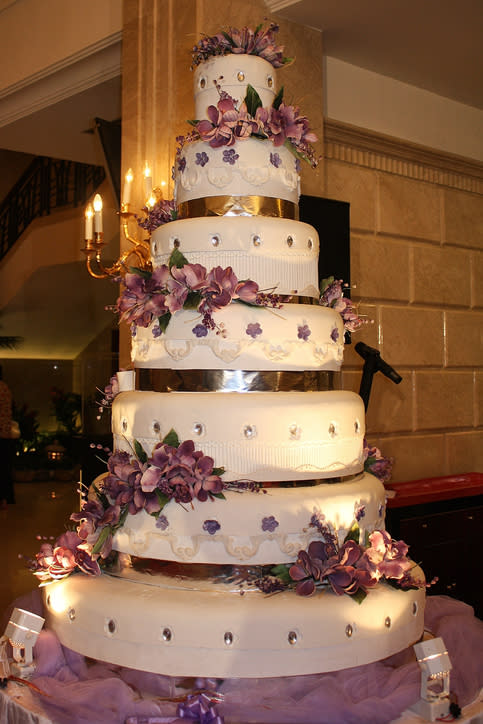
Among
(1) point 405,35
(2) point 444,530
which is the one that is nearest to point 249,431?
(2) point 444,530

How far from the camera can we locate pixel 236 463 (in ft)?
8.13

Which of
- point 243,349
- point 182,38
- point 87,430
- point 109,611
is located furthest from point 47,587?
point 87,430

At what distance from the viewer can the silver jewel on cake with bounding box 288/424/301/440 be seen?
2506 mm

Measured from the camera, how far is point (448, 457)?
5.76m

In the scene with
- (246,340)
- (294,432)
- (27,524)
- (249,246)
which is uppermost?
(249,246)

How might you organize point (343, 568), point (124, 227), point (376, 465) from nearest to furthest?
point (343, 568)
point (376, 465)
point (124, 227)

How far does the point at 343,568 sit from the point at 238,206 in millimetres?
1265

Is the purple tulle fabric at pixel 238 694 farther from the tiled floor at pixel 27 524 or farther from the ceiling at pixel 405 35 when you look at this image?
the ceiling at pixel 405 35

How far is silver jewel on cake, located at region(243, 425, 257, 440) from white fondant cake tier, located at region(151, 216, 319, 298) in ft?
1.58

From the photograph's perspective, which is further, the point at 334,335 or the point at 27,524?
the point at 27,524

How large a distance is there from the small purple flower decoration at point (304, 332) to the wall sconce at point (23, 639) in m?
1.26

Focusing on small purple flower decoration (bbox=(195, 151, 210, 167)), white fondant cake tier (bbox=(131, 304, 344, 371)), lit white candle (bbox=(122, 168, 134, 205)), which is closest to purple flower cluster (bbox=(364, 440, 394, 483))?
white fondant cake tier (bbox=(131, 304, 344, 371))

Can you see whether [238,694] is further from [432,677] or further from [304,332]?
[304,332]

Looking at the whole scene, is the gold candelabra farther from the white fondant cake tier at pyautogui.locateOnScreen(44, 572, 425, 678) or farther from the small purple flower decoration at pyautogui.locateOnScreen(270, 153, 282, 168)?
the white fondant cake tier at pyautogui.locateOnScreen(44, 572, 425, 678)
